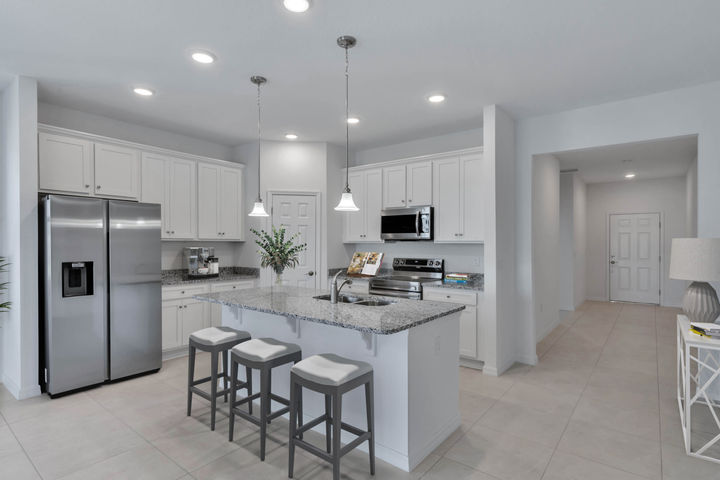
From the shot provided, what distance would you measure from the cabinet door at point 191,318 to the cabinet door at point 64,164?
1588 mm

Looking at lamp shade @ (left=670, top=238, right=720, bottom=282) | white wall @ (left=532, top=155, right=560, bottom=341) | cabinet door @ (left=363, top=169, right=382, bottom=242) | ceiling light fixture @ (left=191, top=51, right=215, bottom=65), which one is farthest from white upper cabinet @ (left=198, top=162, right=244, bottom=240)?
lamp shade @ (left=670, top=238, right=720, bottom=282)

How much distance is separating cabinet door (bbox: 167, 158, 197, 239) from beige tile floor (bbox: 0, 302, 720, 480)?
166 centimetres

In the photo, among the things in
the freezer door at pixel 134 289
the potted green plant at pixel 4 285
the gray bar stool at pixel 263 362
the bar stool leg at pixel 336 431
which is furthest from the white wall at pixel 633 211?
the potted green plant at pixel 4 285

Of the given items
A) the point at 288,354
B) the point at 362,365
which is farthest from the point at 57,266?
the point at 362,365

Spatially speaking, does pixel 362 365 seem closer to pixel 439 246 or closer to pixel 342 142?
pixel 439 246

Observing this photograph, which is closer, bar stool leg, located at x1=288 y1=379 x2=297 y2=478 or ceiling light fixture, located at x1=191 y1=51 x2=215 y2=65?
bar stool leg, located at x1=288 y1=379 x2=297 y2=478

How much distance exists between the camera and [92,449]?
253cm

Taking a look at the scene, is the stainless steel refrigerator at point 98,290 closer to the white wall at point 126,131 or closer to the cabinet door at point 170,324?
the cabinet door at point 170,324

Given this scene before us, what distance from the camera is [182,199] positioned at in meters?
4.68

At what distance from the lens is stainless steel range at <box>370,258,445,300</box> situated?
4.55m

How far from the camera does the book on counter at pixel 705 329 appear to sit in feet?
8.18

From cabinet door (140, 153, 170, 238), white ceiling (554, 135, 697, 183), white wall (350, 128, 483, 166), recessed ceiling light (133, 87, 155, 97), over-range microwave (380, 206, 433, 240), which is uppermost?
recessed ceiling light (133, 87, 155, 97)

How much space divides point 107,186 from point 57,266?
1.05 m

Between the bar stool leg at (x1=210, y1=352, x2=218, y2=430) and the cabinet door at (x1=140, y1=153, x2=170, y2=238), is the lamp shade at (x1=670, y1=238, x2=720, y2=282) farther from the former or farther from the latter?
the cabinet door at (x1=140, y1=153, x2=170, y2=238)
